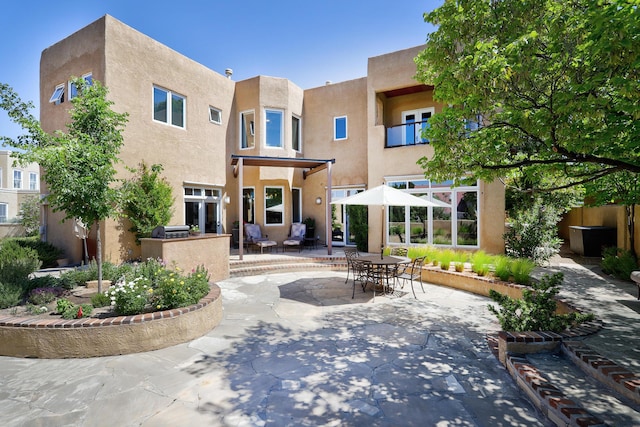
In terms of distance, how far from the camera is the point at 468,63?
A: 14.8 feet

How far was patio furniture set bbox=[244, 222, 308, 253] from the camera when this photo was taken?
13.3m

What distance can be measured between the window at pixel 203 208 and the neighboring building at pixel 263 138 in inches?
1.9

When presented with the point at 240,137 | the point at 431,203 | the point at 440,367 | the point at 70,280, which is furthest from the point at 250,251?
the point at 440,367

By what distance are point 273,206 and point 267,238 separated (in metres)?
1.74

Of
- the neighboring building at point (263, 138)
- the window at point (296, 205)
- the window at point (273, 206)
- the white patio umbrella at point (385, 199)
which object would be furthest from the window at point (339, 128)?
the white patio umbrella at point (385, 199)

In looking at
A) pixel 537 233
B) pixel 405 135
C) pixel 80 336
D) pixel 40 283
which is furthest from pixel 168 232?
pixel 537 233

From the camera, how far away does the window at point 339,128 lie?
15.6 m

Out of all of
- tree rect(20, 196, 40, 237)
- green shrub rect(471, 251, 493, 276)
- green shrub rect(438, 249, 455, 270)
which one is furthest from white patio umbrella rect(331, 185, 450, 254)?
tree rect(20, 196, 40, 237)

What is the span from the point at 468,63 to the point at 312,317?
5155mm

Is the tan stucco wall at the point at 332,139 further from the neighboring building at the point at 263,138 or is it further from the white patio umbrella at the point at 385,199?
the white patio umbrella at the point at 385,199

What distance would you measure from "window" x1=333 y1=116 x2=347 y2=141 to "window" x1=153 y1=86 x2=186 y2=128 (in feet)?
23.5

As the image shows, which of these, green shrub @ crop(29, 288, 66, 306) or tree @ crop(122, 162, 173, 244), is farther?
tree @ crop(122, 162, 173, 244)

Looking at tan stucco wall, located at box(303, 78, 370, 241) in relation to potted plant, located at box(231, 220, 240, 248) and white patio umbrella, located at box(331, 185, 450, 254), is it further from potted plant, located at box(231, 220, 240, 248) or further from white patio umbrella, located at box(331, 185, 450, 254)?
white patio umbrella, located at box(331, 185, 450, 254)

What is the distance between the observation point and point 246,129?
1544cm
